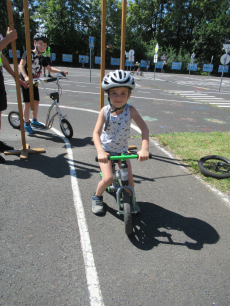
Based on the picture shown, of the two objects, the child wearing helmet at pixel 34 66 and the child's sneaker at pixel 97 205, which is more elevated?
the child wearing helmet at pixel 34 66

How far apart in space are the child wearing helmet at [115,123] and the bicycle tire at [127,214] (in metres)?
0.32

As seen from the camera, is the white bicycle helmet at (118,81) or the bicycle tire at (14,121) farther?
the bicycle tire at (14,121)

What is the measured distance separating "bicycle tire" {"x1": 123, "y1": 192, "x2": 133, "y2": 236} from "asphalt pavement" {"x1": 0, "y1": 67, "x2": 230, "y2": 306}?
136 mm

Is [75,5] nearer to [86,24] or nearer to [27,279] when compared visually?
[86,24]

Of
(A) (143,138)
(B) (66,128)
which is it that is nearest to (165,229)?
(A) (143,138)

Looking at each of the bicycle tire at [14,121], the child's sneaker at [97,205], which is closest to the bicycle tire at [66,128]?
the bicycle tire at [14,121]

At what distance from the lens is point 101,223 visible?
3.04m

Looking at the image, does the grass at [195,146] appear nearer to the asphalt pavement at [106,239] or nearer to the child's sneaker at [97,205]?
the asphalt pavement at [106,239]

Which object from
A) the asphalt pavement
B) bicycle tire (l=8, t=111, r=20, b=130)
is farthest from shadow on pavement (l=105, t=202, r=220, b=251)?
bicycle tire (l=8, t=111, r=20, b=130)

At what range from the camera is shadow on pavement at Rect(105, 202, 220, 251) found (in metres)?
2.75

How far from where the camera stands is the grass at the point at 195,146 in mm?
4648

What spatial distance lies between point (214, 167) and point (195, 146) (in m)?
1.23

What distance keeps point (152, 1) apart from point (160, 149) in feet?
206

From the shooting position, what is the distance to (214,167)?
4.55 m
